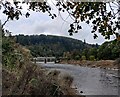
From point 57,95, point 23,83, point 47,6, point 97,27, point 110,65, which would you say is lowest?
point 110,65

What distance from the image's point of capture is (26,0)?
254 cm

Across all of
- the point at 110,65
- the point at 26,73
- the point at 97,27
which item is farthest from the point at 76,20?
the point at 110,65

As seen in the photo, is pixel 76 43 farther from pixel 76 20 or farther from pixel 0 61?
pixel 76 20

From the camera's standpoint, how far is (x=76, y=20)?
231 centimetres

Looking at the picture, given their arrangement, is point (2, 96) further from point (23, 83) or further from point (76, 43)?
point (76, 43)

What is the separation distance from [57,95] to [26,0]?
25.9ft

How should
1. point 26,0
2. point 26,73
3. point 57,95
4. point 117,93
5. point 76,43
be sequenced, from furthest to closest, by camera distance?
point 76,43
point 117,93
point 57,95
point 26,73
point 26,0

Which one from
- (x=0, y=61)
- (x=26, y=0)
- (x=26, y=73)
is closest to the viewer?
(x=26, y=0)

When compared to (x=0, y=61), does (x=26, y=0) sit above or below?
above

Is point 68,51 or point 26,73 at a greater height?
point 26,73

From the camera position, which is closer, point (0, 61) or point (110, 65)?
point (0, 61)

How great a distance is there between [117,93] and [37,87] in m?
9.78

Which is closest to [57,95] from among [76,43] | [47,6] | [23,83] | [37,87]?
[37,87]

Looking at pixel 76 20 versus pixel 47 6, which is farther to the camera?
pixel 47 6
